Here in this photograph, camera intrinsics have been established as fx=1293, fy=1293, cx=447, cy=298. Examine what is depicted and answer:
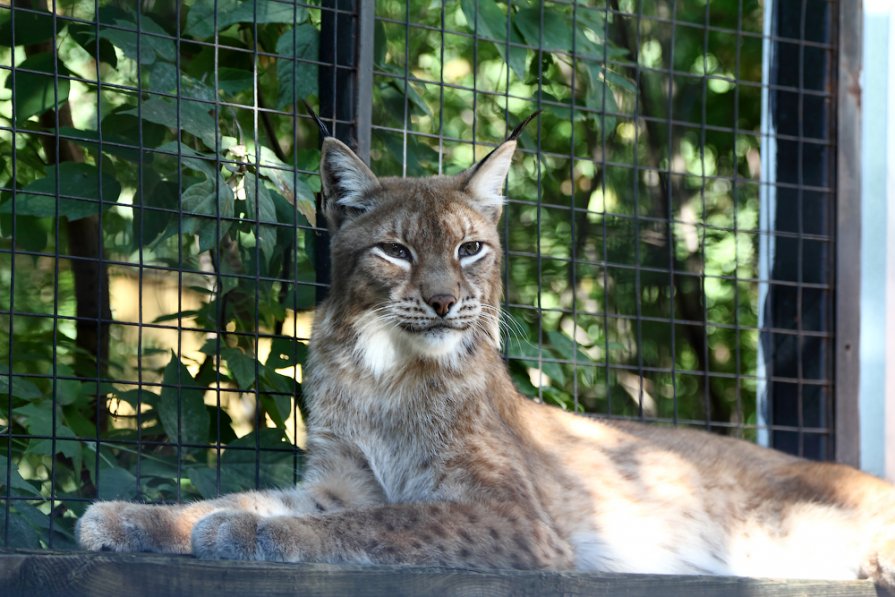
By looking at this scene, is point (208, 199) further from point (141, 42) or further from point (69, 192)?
point (141, 42)

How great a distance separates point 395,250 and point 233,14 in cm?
123

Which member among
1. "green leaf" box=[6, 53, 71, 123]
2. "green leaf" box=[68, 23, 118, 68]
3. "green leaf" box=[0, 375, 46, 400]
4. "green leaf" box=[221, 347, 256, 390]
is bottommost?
"green leaf" box=[0, 375, 46, 400]

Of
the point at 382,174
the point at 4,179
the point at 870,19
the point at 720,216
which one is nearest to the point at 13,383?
the point at 4,179

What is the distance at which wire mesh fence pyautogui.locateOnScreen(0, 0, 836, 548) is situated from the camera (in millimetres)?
4781

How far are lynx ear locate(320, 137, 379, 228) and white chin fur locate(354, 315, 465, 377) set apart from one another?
1.50 feet

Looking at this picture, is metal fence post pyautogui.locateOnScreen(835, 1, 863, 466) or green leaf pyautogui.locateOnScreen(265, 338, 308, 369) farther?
metal fence post pyautogui.locateOnScreen(835, 1, 863, 466)

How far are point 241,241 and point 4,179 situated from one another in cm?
140

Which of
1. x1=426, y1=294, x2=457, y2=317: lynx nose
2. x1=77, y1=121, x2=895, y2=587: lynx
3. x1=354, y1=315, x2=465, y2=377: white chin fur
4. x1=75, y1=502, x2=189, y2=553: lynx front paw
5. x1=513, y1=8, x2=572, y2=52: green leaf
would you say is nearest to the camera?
x1=75, y1=502, x2=189, y2=553: lynx front paw

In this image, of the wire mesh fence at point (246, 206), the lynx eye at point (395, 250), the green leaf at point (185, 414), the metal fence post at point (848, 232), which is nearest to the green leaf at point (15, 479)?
the wire mesh fence at point (246, 206)

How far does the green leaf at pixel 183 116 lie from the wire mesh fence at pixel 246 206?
11 millimetres

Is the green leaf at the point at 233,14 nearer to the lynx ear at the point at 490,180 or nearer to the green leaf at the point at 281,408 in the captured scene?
the lynx ear at the point at 490,180

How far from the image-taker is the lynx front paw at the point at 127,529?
3.70m

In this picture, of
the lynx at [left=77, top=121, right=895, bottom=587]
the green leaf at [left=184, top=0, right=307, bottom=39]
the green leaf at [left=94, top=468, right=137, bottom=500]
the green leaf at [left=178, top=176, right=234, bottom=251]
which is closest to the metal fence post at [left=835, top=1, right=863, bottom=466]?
the lynx at [left=77, top=121, right=895, bottom=587]

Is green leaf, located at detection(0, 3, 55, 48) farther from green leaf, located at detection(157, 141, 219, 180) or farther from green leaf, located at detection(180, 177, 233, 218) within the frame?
green leaf, located at detection(180, 177, 233, 218)
